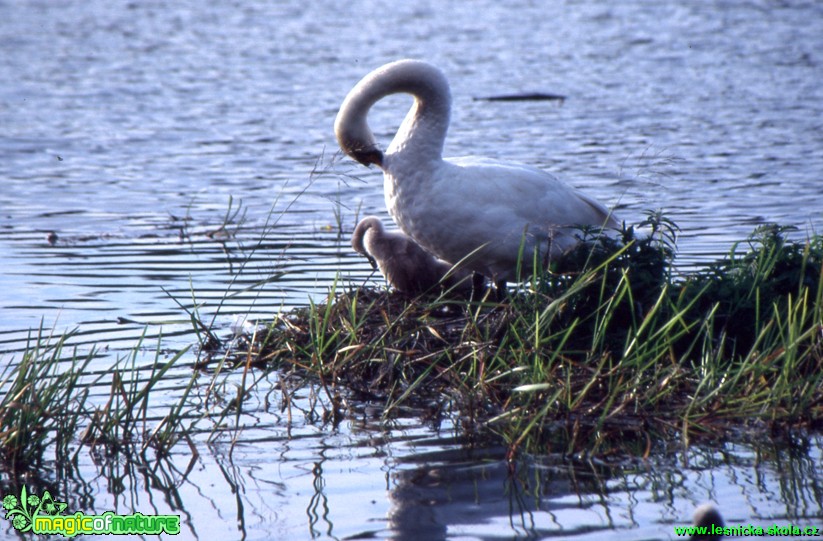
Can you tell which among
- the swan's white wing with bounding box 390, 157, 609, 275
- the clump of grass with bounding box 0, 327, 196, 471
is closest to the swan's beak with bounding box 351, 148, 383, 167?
the swan's white wing with bounding box 390, 157, 609, 275

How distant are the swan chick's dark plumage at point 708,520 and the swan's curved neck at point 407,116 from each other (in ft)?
10.9

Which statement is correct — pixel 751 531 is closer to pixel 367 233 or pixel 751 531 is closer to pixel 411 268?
pixel 411 268

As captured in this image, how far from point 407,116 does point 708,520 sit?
369cm

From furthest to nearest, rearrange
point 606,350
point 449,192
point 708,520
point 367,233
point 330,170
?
point 367,233 < point 449,192 < point 330,170 < point 606,350 < point 708,520

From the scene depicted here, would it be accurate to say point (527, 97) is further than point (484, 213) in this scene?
Yes

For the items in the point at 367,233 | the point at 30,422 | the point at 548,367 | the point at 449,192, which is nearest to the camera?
the point at 30,422

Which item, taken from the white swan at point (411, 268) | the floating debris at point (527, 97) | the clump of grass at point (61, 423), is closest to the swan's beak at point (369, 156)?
the white swan at point (411, 268)

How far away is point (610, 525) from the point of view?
4.36m

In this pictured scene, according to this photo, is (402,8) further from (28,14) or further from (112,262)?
(112,262)

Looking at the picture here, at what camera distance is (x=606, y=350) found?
6.25 metres

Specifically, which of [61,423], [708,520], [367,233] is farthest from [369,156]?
[708,520]

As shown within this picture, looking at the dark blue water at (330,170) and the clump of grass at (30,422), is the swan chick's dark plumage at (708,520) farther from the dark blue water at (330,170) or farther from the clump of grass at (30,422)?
the clump of grass at (30,422)

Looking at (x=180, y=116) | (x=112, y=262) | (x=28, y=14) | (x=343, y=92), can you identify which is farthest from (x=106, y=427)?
(x=28, y=14)

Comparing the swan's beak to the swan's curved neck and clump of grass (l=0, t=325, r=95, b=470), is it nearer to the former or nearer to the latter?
the swan's curved neck
